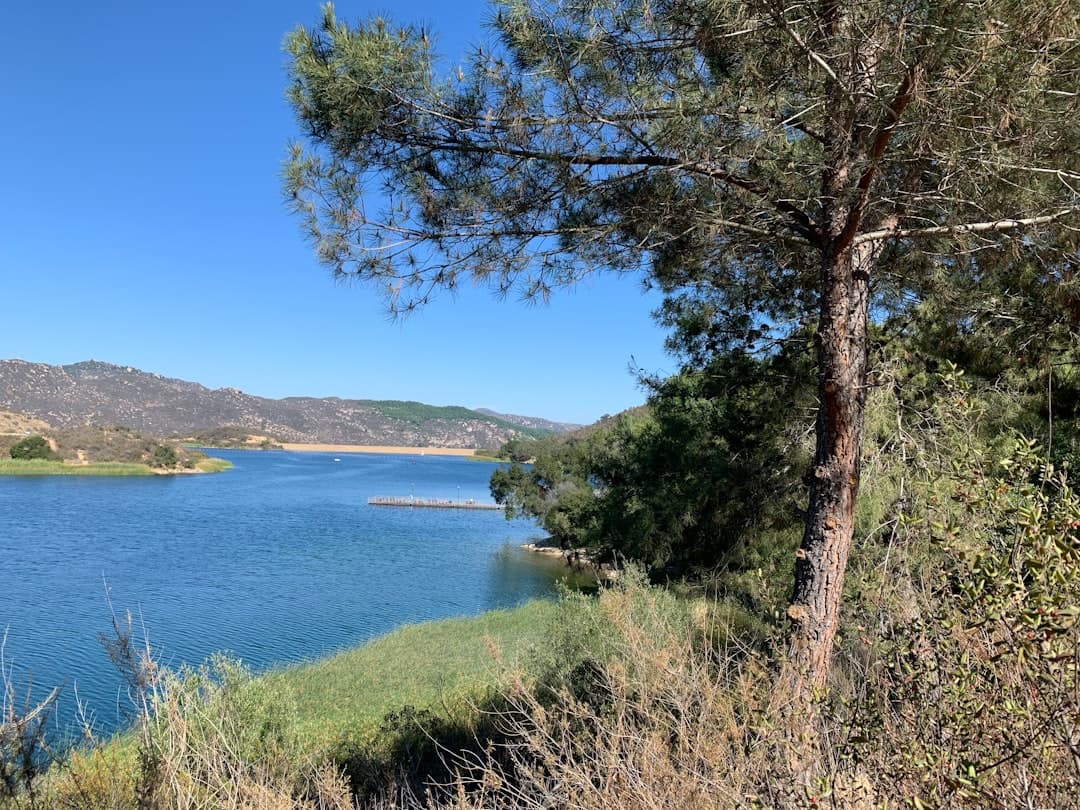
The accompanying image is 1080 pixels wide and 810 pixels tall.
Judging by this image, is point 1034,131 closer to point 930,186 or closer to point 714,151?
point 930,186

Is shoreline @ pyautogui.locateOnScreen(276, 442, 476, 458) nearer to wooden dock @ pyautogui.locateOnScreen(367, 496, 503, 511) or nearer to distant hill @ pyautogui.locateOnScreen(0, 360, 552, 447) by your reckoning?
distant hill @ pyautogui.locateOnScreen(0, 360, 552, 447)

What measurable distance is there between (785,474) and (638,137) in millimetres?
4064

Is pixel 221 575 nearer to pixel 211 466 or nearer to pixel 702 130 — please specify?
pixel 702 130

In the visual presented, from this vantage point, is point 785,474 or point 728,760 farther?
point 785,474

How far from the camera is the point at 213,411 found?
442 ft

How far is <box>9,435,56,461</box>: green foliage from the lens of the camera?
60438 mm

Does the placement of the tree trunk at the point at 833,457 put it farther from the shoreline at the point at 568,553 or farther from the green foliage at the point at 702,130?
the shoreline at the point at 568,553

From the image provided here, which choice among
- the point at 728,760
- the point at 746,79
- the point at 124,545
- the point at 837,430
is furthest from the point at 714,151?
the point at 124,545

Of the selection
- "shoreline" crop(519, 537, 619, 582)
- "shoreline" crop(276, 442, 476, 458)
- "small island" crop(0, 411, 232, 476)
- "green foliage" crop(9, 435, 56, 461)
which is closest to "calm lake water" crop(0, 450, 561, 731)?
"shoreline" crop(519, 537, 619, 582)

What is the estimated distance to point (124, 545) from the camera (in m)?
24.8

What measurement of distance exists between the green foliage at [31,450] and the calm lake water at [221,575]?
18691 mm

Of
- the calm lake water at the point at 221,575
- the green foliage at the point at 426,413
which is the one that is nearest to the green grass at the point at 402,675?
the calm lake water at the point at 221,575

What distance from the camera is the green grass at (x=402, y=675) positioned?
7.66 m

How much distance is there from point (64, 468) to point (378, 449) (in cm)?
8223
